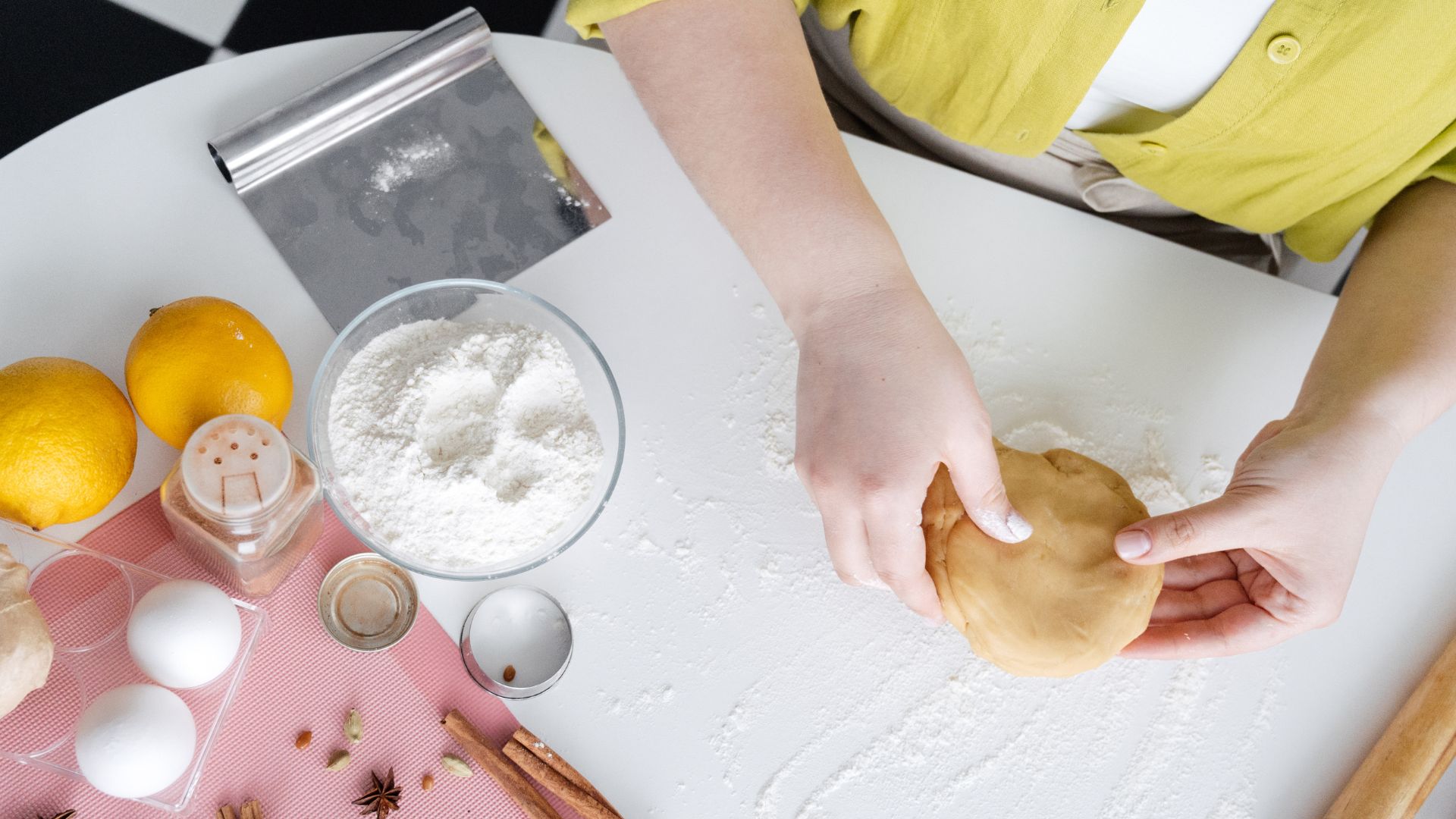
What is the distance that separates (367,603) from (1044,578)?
741 mm

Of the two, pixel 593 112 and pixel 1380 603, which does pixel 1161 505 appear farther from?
pixel 593 112

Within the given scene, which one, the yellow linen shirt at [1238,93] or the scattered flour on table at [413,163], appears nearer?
the yellow linen shirt at [1238,93]

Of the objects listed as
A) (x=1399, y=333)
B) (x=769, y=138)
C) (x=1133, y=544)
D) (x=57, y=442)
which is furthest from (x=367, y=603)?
(x=1399, y=333)

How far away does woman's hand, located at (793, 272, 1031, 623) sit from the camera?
90 centimetres

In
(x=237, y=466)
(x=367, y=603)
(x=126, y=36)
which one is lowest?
(x=367, y=603)

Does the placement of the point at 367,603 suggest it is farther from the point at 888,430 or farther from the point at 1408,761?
the point at 1408,761

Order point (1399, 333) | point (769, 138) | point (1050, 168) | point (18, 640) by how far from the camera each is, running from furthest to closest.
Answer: point (1050, 168) < point (1399, 333) < point (769, 138) < point (18, 640)

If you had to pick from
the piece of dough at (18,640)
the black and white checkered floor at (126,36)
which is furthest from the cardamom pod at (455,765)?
the black and white checkered floor at (126,36)

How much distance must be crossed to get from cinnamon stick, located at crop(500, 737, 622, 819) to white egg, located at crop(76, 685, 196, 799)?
12.3 inches

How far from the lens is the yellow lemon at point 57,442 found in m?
0.86

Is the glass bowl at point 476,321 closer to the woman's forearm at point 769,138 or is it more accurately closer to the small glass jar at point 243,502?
the small glass jar at point 243,502

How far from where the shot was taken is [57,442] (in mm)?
873

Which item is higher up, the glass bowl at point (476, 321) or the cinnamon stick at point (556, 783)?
the glass bowl at point (476, 321)

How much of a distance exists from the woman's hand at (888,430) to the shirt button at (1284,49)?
1.36 feet
